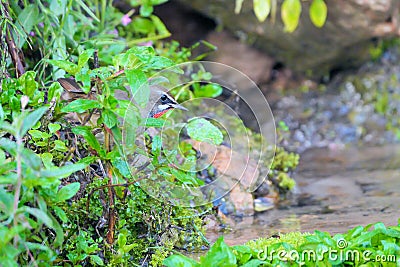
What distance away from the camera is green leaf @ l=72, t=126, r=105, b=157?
8.20ft

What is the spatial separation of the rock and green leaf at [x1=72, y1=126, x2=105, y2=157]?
3.73m

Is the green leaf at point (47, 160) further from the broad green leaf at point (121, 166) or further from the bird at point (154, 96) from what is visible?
the bird at point (154, 96)

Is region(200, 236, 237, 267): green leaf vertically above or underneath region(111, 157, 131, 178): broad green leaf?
underneath

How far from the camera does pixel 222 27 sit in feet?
22.7

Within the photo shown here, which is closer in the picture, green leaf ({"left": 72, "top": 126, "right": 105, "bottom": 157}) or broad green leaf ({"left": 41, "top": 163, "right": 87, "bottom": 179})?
broad green leaf ({"left": 41, "top": 163, "right": 87, "bottom": 179})

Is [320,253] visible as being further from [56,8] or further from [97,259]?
[56,8]

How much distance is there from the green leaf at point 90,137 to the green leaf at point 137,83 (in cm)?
24

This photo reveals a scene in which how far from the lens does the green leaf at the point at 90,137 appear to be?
2.50 meters

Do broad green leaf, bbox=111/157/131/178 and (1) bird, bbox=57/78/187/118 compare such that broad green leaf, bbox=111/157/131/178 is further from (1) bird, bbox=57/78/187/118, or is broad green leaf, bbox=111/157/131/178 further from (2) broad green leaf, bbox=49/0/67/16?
(2) broad green leaf, bbox=49/0/67/16

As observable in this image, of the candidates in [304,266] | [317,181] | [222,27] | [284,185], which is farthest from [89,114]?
[222,27]

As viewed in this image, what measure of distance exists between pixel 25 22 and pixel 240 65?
4.06 metres

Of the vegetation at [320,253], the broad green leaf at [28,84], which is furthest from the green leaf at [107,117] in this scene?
the vegetation at [320,253]

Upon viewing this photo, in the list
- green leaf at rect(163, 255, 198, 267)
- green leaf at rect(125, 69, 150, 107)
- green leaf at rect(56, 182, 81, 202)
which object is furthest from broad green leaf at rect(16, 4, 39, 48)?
green leaf at rect(163, 255, 198, 267)

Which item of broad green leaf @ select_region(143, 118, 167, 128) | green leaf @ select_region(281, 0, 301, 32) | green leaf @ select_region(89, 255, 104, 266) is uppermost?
green leaf @ select_region(281, 0, 301, 32)
